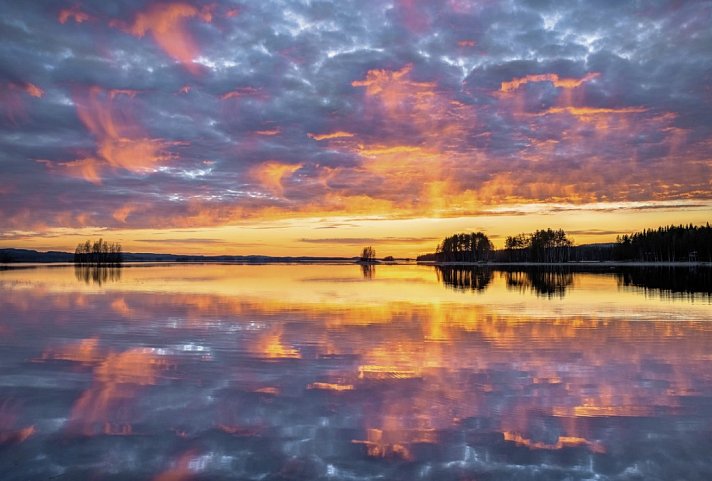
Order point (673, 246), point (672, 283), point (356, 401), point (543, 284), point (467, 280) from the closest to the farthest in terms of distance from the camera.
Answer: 1. point (356, 401)
2. point (672, 283)
3. point (543, 284)
4. point (467, 280)
5. point (673, 246)

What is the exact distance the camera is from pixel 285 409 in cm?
990

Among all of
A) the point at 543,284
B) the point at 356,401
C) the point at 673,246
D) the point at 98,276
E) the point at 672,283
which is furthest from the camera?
the point at 673,246

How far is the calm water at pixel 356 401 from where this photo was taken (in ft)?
24.1

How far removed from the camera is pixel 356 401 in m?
10.4

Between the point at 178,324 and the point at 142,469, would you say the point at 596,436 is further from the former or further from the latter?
the point at 178,324

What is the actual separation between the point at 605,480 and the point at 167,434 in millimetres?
6515

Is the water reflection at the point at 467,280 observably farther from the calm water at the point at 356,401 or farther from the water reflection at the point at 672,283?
the calm water at the point at 356,401

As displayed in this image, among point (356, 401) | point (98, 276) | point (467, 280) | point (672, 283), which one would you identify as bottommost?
point (467, 280)

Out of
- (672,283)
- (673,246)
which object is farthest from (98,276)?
(673,246)

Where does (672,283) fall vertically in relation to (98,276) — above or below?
above

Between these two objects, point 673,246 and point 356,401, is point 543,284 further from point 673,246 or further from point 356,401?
point 673,246

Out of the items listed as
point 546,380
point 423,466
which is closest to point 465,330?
point 546,380

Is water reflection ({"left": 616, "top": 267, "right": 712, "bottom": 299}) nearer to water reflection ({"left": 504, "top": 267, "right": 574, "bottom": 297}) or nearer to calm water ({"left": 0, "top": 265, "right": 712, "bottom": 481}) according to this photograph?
water reflection ({"left": 504, "top": 267, "right": 574, "bottom": 297})

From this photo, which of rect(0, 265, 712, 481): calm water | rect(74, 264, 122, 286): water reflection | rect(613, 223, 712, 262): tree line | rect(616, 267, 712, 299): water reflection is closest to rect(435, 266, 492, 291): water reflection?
rect(616, 267, 712, 299): water reflection
